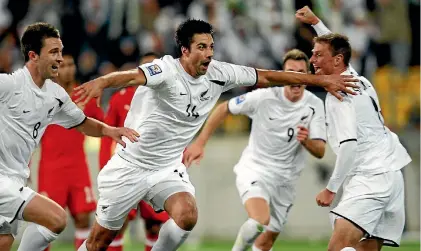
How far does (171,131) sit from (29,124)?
129cm

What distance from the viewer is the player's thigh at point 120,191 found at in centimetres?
865

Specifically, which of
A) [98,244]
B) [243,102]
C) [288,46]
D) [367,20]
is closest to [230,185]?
[288,46]

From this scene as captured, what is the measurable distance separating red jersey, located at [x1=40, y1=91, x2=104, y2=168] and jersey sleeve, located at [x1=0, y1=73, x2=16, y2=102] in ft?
8.59

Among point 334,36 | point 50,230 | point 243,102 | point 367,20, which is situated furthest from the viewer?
point 367,20

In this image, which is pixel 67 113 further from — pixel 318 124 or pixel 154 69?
pixel 318 124

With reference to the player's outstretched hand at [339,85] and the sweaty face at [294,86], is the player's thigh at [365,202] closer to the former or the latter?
the player's outstretched hand at [339,85]

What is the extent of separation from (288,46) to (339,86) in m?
7.76

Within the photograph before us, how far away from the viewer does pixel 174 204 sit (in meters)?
8.44

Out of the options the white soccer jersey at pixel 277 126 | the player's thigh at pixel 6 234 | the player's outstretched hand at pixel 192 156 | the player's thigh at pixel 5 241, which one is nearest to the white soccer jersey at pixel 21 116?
the player's thigh at pixel 6 234

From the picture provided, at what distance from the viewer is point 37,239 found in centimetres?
860

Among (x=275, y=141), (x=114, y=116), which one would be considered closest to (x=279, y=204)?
(x=275, y=141)

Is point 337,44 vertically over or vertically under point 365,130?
over

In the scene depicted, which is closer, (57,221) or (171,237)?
(57,221)

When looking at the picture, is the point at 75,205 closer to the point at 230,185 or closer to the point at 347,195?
the point at 347,195
